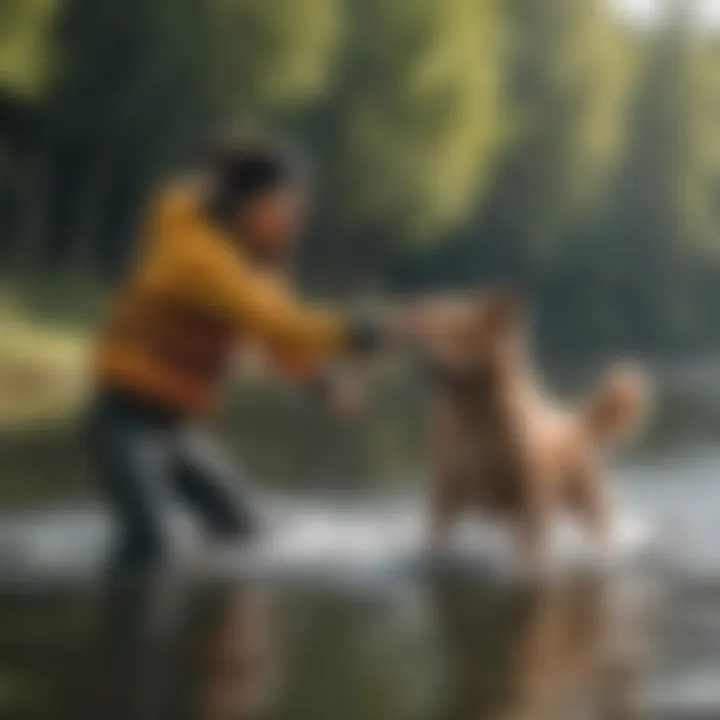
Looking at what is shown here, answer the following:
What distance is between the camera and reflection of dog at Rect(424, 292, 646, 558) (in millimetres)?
1445

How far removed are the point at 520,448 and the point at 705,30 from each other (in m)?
0.40

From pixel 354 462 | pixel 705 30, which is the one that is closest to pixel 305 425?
pixel 354 462

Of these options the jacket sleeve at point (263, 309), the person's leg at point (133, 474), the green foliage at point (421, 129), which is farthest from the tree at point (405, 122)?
the person's leg at point (133, 474)

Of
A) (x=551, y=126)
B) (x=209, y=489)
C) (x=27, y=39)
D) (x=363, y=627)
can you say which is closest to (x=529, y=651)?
(x=363, y=627)

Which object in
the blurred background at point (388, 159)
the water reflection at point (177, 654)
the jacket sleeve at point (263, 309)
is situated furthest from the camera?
the blurred background at point (388, 159)

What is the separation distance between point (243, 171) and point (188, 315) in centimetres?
12

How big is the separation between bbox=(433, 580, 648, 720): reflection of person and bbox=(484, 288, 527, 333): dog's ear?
0.19 m

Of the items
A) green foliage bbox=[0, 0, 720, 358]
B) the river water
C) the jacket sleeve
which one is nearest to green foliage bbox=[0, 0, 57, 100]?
green foliage bbox=[0, 0, 720, 358]

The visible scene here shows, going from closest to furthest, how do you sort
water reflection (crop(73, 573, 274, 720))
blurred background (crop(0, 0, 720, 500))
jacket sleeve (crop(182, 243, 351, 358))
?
1. water reflection (crop(73, 573, 274, 720))
2. jacket sleeve (crop(182, 243, 351, 358))
3. blurred background (crop(0, 0, 720, 500))

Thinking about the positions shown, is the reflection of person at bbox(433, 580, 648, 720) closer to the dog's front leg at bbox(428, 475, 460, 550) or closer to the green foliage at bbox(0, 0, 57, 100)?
the dog's front leg at bbox(428, 475, 460, 550)

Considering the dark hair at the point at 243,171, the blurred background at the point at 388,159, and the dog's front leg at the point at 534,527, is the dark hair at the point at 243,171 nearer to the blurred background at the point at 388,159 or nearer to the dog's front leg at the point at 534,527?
the blurred background at the point at 388,159

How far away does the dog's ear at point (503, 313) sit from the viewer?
1.44 meters

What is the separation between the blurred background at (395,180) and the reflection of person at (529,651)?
0.44ft

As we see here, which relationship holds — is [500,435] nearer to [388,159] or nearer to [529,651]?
[529,651]
